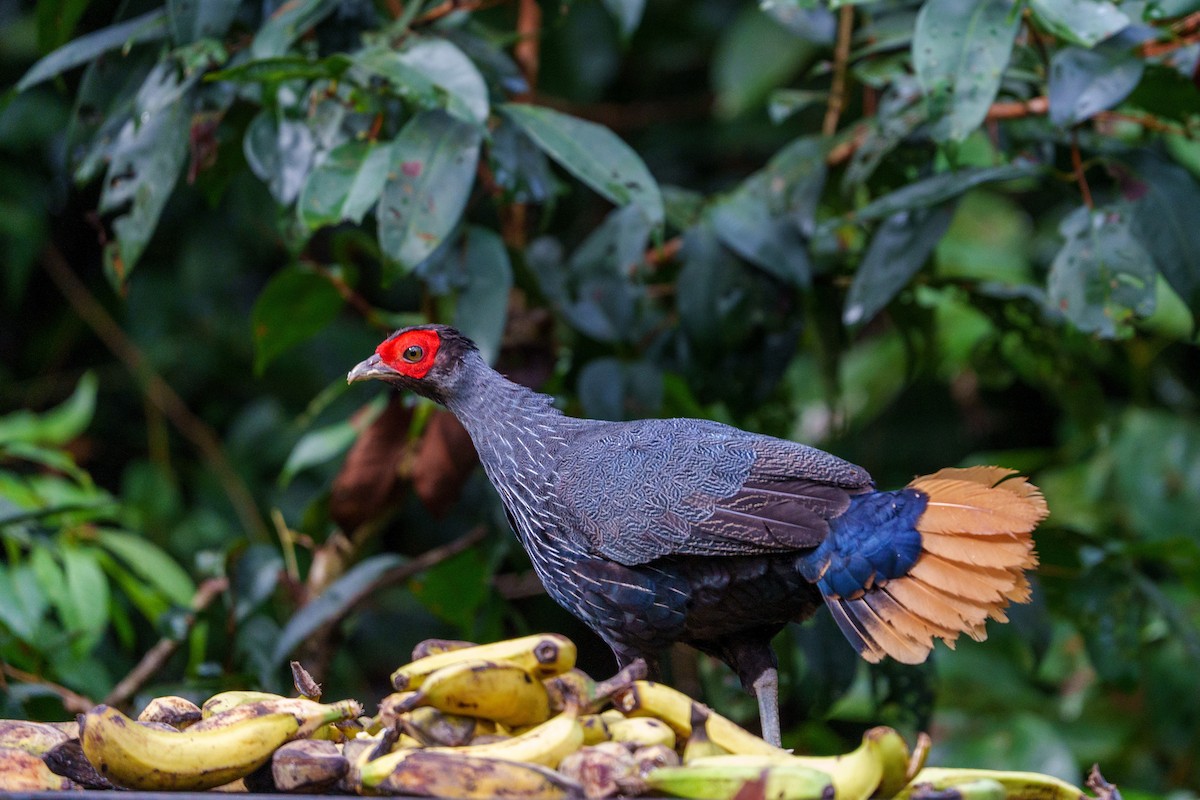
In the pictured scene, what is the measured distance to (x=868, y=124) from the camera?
10.7ft

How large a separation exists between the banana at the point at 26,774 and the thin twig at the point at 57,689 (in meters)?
1.31

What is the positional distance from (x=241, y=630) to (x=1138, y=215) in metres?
2.50

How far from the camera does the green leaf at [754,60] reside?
5020mm

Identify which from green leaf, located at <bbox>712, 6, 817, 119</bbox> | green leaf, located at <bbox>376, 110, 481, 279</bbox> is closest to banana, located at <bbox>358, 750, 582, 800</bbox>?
green leaf, located at <bbox>376, 110, 481, 279</bbox>

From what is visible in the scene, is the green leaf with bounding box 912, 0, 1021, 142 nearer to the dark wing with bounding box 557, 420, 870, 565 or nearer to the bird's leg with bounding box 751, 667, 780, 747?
the dark wing with bounding box 557, 420, 870, 565

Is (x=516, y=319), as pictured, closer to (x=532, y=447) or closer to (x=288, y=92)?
(x=288, y=92)

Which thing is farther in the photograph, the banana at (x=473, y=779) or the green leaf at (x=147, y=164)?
the green leaf at (x=147, y=164)

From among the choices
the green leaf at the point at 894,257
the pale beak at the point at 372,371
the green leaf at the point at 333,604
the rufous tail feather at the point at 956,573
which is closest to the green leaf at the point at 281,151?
the pale beak at the point at 372,371

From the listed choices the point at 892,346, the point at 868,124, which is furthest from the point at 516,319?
the point at 892,346

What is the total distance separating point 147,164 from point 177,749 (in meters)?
1.66

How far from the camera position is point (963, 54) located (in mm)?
2527

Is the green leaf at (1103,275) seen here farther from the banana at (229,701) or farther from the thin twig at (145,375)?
the thin twig at (145,375)

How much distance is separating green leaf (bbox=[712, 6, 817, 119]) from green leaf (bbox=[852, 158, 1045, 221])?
89.5 inches

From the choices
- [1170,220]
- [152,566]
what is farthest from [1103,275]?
[152,566]
